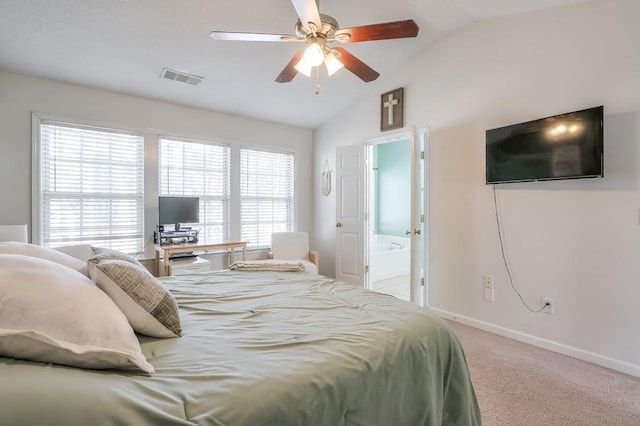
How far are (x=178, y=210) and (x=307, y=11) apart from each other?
9.60ft

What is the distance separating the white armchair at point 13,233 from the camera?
2.77 m

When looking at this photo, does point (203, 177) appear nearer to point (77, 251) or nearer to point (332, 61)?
point (77, 251)

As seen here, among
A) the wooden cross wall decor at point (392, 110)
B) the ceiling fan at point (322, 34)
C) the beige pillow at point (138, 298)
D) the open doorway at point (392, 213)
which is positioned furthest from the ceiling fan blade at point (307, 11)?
the open doorway at point (392, 213)

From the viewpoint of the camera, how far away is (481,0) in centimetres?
277

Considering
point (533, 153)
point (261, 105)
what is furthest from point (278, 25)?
point (533, 153)

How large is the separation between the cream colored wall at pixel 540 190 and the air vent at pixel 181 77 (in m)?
2.44

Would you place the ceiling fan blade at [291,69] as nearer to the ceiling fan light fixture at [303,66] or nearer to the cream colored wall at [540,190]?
the ceiling fan light fixture at [303,66]

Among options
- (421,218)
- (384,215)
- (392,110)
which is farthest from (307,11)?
(384,215)

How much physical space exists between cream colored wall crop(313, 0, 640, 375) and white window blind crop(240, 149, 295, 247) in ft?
7.22

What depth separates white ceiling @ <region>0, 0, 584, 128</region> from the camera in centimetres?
256

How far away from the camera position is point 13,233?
111 inches

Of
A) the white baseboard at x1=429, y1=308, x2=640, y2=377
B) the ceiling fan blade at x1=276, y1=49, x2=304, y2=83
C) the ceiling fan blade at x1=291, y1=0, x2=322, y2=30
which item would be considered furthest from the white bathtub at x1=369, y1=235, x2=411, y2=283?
the ceiling fan blade at x1=291, y1=0, x2=322, y2=30

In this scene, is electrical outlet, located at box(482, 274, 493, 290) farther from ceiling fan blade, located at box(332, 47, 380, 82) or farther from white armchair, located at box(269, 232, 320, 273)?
ceiling fan blade, located at box(332, 47, 380, 82)

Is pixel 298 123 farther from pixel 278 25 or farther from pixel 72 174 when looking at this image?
pixel 72 174
